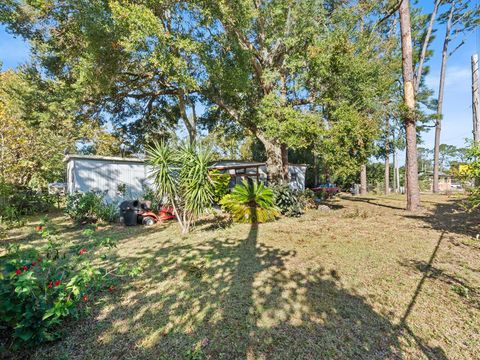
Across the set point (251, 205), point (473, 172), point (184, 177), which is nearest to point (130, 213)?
point (184, 177)

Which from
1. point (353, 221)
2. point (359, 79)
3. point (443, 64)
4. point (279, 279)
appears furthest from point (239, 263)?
point (443, 64)

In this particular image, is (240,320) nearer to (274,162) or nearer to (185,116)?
(274,162)

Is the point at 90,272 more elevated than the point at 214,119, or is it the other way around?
the point at 214,119

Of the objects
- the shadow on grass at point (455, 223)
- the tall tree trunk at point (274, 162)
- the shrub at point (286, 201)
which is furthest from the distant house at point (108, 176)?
the shadow on grass at point (455, 223)

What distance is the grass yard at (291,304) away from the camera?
7.35ft

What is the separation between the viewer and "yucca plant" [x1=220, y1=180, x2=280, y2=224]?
8250 mm

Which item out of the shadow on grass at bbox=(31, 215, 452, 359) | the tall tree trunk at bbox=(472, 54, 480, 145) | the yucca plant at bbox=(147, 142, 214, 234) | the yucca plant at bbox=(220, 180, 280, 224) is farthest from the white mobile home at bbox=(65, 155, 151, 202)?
the tall tree trunk at bbox=(472, 54, 480, 145)

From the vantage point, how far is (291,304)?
2.96 m

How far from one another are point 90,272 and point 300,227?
6.20 m

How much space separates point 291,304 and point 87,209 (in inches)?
318

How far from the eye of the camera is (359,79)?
32.0 feet

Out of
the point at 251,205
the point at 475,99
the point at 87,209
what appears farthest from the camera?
the point at 475,99

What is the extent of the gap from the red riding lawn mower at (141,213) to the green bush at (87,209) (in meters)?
0.62

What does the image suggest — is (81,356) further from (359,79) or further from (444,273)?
(359,79)
